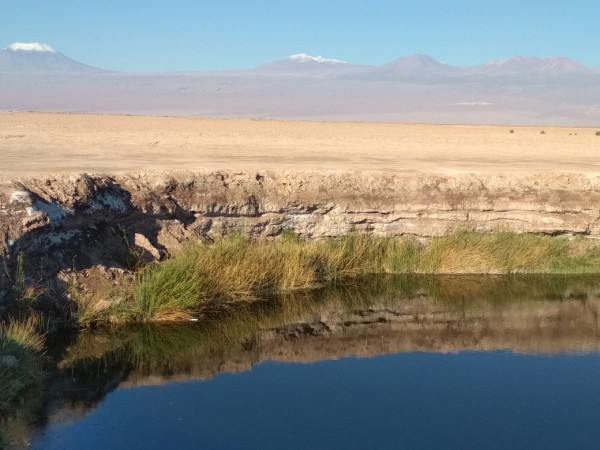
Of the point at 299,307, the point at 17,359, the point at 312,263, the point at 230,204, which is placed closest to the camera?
the point at 17,359

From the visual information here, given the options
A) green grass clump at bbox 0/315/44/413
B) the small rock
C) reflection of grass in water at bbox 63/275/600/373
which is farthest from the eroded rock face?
green grass clump at bbox 0/315/44/413

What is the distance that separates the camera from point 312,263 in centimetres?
1500

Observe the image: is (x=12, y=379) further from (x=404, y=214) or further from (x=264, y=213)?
(x=404, y=214)

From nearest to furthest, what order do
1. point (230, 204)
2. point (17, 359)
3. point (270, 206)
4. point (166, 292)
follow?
point (17, 359), point (166, 292), point (230, 204), point (270, 206)

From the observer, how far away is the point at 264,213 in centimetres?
1560

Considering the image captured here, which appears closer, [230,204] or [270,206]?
[230,204]

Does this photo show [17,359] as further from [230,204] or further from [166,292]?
[230,204]

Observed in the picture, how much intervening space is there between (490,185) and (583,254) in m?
2.40

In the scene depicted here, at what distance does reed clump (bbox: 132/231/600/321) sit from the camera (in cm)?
1261

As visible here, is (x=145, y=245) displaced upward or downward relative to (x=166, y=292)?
upward

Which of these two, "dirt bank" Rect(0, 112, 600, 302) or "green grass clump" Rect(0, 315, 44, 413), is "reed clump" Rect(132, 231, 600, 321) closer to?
"dirt bank" Rect(0, 112, 600, 302)

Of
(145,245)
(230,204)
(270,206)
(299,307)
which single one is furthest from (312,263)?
(145,245)

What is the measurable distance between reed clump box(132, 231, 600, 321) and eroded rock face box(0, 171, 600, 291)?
0.38 metres

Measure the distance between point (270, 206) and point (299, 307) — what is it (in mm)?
2589
